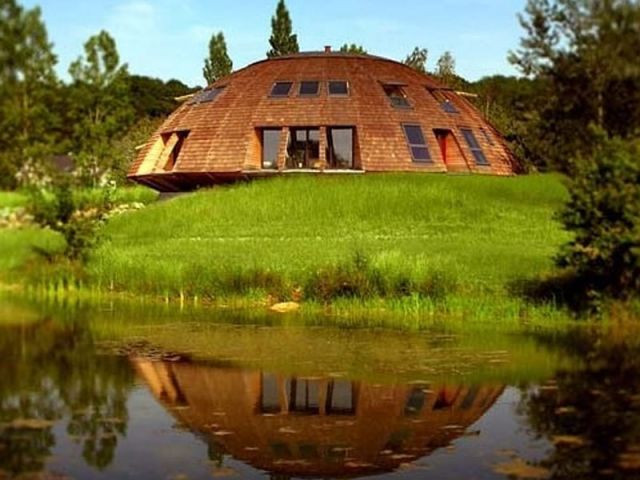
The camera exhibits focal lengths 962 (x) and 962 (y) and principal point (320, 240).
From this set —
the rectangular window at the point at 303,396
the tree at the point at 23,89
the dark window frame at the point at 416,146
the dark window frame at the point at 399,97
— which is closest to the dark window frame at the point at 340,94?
the dark window frame at the point at 399,97

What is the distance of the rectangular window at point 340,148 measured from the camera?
40.9 metres

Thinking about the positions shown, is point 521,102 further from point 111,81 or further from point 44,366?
point 111,81

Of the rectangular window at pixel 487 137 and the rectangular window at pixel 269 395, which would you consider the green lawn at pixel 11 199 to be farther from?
the rectangular window at pixel 487 137

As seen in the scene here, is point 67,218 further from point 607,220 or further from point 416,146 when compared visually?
point 416,146

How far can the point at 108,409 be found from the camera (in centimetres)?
1041

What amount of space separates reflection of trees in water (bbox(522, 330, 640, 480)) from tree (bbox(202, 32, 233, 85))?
62.8 metres

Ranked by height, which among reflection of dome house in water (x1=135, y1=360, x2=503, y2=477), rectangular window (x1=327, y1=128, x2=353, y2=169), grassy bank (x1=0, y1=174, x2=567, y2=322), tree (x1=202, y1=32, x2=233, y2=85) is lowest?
reflection of dome house in water (x1=135, y1=360, x2=503, y2=477)

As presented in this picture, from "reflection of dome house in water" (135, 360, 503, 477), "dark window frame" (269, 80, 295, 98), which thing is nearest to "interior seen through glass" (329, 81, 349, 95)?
"dark window frame" (269, 80, 295, 98)

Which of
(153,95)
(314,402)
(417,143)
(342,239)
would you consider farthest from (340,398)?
(153,95)

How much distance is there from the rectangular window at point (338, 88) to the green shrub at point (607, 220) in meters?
24.3

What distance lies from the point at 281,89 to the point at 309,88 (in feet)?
4.23

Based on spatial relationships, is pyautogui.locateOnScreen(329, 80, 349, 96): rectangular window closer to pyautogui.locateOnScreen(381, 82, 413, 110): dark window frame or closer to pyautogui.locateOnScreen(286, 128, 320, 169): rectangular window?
pyautogui.locateOnScreen(286, 128, 320, 169): rectangular window

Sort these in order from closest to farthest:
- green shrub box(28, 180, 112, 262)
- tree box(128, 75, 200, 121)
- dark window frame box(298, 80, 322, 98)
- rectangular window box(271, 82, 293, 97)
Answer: green shrub box(28, 180, 112, 262)
dark window frame box(298, 80, 322, 98)
rectangular window box(271, 82, 293, 97)
tree box(128, 75, 200, 121)

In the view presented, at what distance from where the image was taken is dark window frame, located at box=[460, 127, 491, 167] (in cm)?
4281
